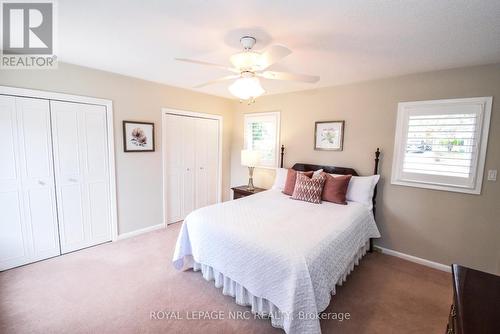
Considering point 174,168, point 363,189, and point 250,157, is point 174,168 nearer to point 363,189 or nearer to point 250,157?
point 250,157

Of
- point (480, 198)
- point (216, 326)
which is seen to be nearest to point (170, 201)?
point (216, 326)

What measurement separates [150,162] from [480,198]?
14.1 feet

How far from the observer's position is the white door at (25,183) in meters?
2.40

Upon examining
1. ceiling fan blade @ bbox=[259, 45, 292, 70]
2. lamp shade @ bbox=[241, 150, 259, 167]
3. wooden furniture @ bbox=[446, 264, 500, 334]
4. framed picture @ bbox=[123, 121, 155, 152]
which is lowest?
wooden furniture @ bbox=[446, 264, 500, 334]

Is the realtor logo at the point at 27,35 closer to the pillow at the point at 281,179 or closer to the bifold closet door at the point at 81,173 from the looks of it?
the bifold closet door at the point at 81,173

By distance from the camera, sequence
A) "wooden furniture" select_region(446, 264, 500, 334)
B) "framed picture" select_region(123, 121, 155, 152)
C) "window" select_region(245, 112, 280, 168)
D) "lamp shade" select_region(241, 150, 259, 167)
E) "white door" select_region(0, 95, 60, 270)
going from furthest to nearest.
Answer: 1. "window" select_region(245, 112, 280, 168)
2. "lamp shade" select_region(241, 150, 259, 167)
3. "framed picture" select_region(123, 121, 155, 152)
4. "white door" select_region(0, 95, 60, 270)
5. "wooden furniture" select_region(446, 264, 500, 334)

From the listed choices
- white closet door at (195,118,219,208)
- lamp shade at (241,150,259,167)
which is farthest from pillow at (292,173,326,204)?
white closet door at (195,118,219,208)

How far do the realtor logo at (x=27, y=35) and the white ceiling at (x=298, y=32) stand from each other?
3.7 inches

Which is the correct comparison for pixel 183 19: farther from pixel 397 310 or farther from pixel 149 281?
pixel 397 310

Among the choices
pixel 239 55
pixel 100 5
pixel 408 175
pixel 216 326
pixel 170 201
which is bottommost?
pixel 216 326

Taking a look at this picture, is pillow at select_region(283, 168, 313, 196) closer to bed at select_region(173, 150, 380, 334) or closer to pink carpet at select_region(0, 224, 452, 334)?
bed at select_region(173, 150, 380, 334)

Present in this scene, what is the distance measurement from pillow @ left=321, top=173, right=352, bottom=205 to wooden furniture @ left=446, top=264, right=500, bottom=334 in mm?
1748

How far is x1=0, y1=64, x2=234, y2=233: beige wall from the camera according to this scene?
267cm

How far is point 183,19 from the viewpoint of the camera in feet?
5.48
